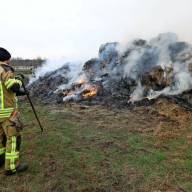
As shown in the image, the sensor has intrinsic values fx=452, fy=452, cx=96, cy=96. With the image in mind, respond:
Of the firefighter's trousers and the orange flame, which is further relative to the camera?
the orange flame

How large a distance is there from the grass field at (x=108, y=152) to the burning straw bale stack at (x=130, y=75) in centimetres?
188

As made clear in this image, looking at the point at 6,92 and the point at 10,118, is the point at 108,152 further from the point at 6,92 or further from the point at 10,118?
the point at 6,92

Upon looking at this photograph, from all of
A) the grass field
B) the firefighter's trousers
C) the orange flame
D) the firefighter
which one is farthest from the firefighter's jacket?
the orange flame

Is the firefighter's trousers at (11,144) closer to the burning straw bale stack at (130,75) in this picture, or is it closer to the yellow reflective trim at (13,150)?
the yellow reflective trim at (13,150)

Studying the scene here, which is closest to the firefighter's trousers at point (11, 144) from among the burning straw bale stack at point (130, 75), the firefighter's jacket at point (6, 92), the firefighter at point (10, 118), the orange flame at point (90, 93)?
the firefighter at point (10, 118)

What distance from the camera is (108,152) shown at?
30.1ft

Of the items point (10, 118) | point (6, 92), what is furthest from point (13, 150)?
point (6, 92)

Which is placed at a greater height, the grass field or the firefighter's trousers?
the firefighter's trousers

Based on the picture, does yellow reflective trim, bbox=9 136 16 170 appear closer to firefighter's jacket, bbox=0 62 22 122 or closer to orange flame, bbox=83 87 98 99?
firefighter's jacket, bbox=0 62 22 122

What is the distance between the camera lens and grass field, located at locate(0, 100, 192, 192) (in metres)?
7.57

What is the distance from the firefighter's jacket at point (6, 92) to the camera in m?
8.01

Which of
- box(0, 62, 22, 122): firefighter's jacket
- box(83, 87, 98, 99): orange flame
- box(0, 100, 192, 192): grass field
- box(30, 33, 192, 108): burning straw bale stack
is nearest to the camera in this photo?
box(0, 100, 192, 192): grass field

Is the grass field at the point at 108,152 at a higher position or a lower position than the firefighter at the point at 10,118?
lower

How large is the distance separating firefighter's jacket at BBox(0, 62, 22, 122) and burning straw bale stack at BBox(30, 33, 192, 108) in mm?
6970
